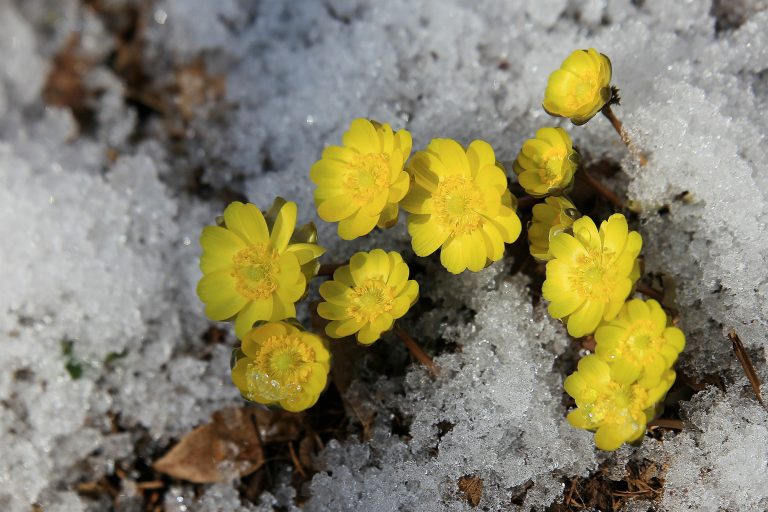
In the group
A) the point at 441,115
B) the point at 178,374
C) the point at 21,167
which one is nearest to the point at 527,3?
the point at 441,115

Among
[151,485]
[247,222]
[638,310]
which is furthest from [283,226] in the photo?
[151,485]

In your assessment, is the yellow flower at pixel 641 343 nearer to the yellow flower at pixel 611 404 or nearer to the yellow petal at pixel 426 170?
the yellow flower at pixel 611 404

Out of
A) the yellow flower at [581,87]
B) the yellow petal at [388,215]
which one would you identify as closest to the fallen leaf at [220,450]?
the yellow petal at [388,215]

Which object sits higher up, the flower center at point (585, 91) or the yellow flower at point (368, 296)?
the flower center at point (585, 91)

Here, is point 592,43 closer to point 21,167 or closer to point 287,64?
point 287,64

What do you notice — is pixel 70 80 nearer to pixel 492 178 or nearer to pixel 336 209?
pixel 336 209

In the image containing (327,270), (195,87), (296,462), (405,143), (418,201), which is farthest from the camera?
(195,87)

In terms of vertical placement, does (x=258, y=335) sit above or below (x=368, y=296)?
below
